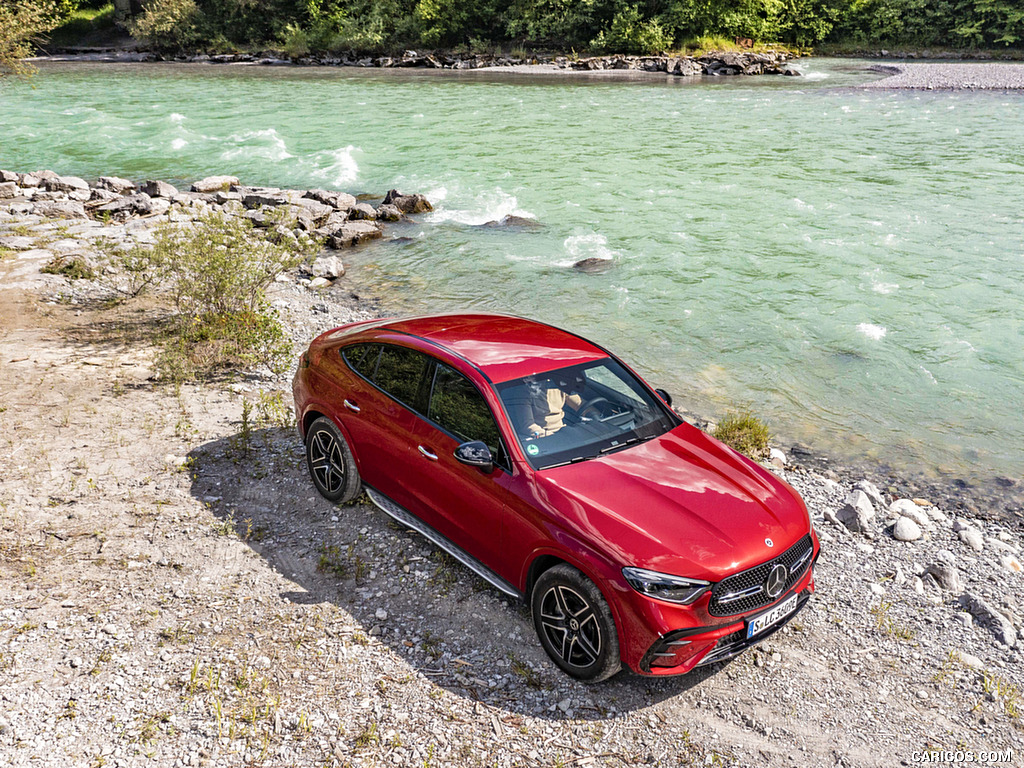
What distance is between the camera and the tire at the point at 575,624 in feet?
15.6

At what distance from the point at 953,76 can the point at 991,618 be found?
4350cm

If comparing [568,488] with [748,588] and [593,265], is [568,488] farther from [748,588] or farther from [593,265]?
[593,265]

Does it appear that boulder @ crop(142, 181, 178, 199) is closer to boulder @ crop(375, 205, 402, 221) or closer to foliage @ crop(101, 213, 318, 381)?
boulder @ crop(375, 205, 402, 221)

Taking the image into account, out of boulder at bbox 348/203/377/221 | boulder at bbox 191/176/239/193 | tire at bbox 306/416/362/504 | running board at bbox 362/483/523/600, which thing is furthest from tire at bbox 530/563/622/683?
boulder at bbox 191/176/239/193

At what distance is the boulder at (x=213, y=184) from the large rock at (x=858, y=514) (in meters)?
18.2

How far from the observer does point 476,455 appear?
207 inches

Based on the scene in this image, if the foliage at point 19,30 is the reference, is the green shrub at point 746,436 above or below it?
below

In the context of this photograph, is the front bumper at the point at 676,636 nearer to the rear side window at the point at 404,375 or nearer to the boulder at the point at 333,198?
the rear side window at the point at 404,375

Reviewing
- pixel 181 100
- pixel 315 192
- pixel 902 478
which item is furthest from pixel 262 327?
pixel 181 100

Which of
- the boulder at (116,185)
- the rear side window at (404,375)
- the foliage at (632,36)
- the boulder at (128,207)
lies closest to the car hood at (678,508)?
the rear side window at (404,375)

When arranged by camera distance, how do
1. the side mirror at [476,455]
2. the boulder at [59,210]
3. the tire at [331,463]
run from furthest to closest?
the boulder at [59,210] < the tire at [331,463] < the side mirror at [476,455]

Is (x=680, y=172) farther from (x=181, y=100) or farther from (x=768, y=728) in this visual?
(x=181, y=100)

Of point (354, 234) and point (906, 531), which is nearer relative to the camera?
point (906, 531)

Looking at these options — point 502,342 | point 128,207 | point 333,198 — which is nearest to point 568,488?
point 502,342
